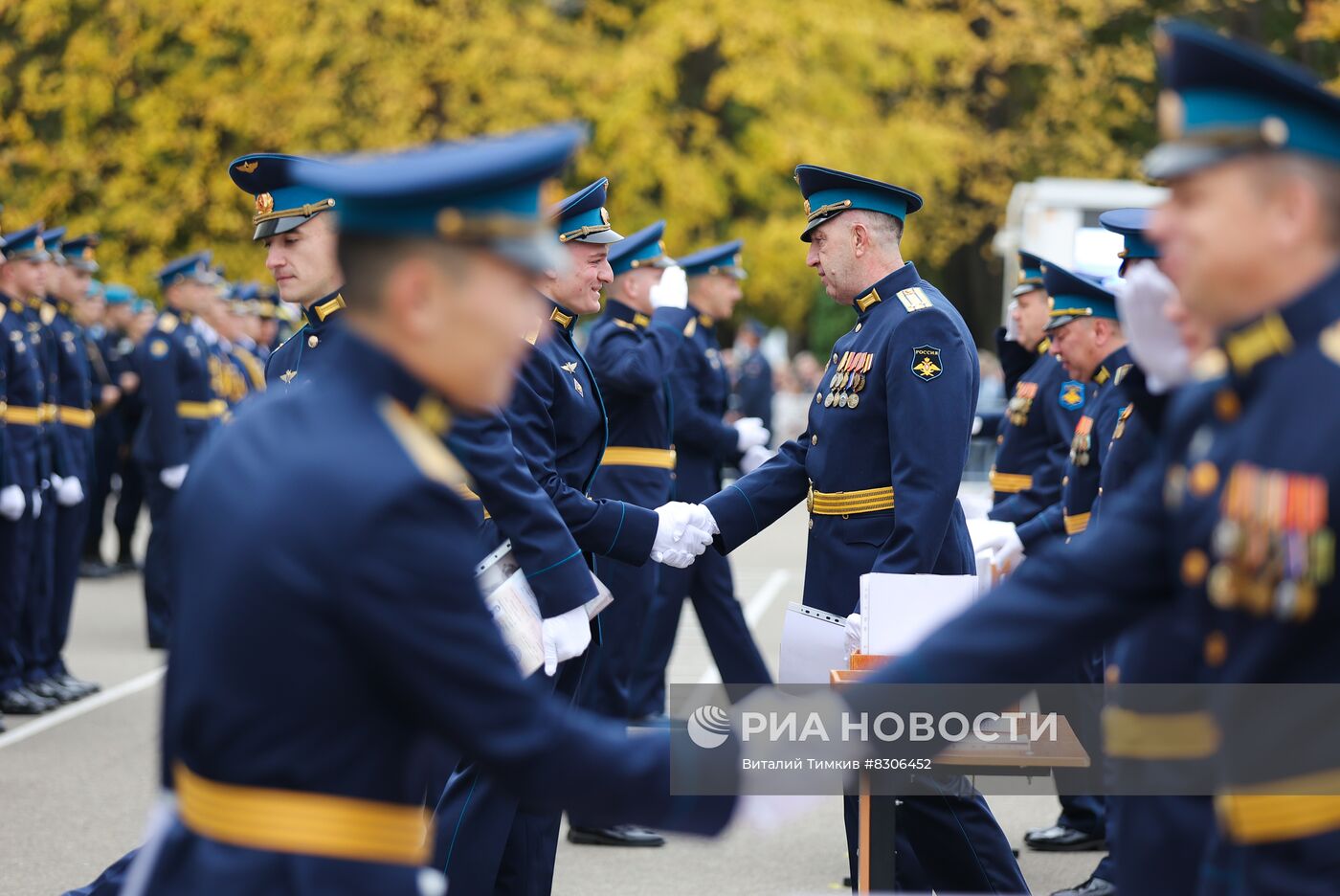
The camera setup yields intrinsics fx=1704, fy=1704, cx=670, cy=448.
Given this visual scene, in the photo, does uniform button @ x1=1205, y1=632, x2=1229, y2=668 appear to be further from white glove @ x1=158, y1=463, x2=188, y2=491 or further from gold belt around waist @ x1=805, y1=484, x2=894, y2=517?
white glove @ x1=158, y1=463, x2=188, y2=491

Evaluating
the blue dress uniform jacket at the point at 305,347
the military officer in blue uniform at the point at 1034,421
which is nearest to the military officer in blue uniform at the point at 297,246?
the blue dress uniform jacket at the point at 305,347

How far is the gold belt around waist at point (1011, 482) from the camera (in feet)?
25.3

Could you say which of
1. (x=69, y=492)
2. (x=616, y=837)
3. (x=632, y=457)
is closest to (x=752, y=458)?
(x=632, y=457)

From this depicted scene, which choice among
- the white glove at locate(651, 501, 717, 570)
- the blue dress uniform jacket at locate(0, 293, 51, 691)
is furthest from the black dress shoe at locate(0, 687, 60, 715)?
the white glove at locate(651, 501, 717, 570)

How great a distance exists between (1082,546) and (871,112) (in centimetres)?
2174

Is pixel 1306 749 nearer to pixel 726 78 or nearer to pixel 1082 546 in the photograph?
pixel 1082 546

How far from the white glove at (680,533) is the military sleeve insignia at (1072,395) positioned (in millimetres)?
2551

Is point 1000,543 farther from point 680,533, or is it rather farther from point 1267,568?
point 1267,568

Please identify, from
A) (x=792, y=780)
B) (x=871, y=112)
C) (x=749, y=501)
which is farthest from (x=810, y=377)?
(x=792, y=780)

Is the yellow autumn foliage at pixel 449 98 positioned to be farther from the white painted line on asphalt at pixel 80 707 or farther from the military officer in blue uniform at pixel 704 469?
the white painted line on asphalt at pixel 80 707

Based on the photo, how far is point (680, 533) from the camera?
17.2ft

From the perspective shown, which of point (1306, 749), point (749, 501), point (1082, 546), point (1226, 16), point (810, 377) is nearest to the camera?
point (1306, 749)

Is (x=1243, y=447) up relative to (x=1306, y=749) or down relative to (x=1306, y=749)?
up

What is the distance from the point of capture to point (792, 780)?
2.94 m
